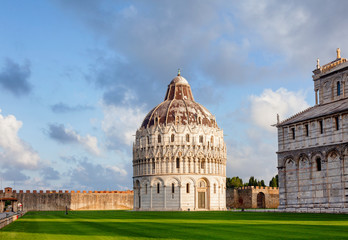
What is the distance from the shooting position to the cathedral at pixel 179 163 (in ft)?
315

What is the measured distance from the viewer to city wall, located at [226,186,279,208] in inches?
4488

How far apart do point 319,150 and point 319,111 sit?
6.58m

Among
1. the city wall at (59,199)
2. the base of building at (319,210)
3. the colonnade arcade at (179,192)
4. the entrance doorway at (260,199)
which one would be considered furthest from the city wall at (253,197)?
the base of building at (319,210)

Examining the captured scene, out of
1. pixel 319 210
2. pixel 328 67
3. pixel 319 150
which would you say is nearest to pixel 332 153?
pixel 319 150

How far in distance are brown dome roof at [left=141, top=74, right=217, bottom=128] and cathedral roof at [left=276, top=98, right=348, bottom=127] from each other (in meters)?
35.9

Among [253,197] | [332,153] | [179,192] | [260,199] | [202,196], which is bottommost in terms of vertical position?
[260,199]

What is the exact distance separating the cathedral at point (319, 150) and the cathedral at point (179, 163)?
32.9 metres

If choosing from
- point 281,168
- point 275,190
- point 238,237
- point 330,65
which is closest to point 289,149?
point 281,168

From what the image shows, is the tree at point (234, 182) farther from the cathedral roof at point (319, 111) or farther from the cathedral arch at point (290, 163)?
the cathedral arch at point (290, 163)

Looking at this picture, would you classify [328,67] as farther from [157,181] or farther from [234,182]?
[234,182]

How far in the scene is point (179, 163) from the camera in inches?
3782

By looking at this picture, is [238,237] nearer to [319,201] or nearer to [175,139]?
[319,201]

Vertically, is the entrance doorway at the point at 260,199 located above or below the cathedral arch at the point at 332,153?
below

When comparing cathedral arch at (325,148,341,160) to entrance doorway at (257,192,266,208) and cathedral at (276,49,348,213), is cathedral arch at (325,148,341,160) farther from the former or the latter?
entrance doorway at (257,192,266,208)
